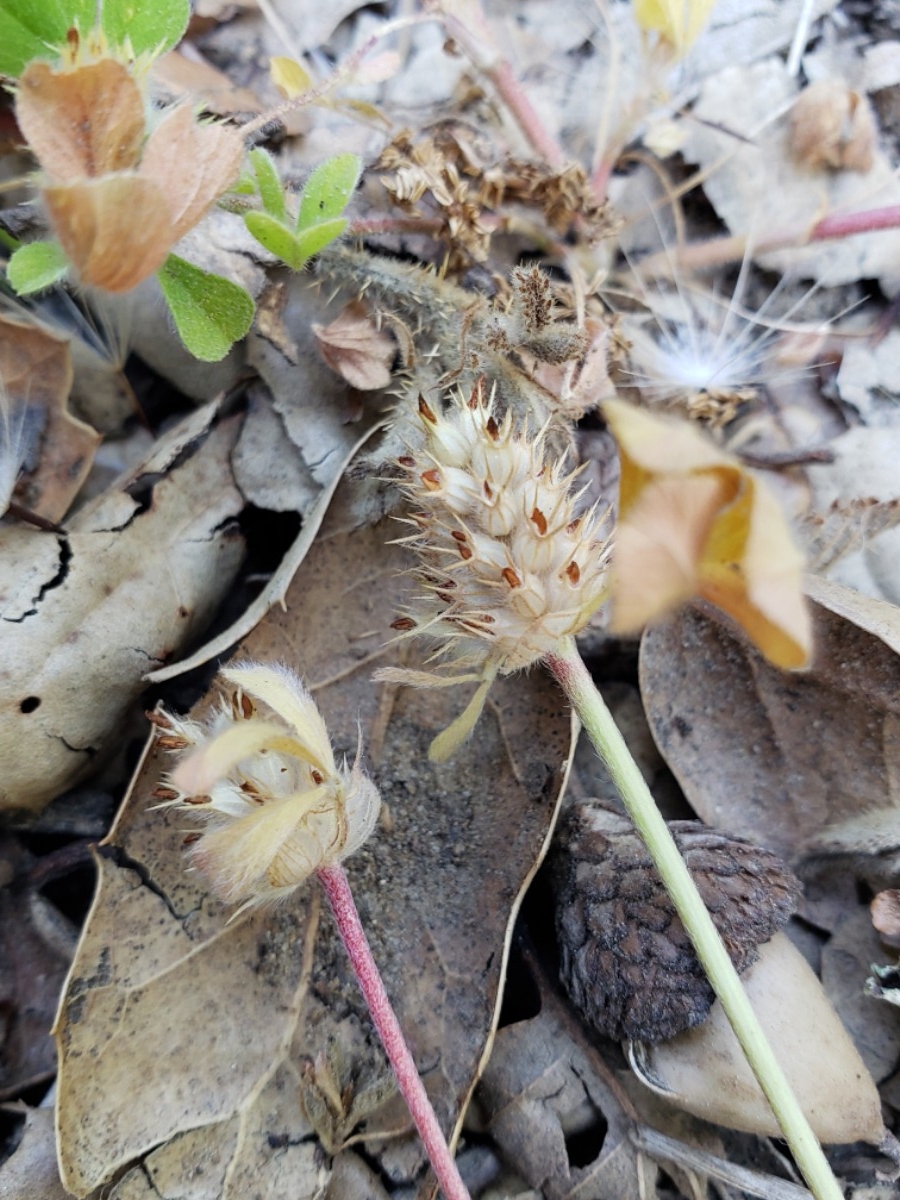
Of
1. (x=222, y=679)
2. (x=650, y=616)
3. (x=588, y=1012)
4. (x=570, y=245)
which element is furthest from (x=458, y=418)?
(x=588, y=1012)

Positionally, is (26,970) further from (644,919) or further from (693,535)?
(693,535)

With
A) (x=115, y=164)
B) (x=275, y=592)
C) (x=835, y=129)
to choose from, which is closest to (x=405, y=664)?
(x=275, y=592)

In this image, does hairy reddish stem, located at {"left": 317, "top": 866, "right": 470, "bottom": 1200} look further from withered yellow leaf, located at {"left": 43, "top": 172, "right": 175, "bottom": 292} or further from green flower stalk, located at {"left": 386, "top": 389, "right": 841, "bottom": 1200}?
withered yellow leaf, located at {"left": 43, "top": 172, "right": 175, "bottom": 292}

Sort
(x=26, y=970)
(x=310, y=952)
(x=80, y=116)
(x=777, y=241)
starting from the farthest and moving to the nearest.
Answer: (x=777, y=241), (x=26, y=970), (x=310, y=952), (x=80, y=116)

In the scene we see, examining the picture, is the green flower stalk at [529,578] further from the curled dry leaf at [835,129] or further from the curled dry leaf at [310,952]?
the curled dry leaf at [835,129]

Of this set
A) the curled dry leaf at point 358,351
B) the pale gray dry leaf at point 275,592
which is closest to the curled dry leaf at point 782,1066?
the pale gray dry leaf at point 275,592
